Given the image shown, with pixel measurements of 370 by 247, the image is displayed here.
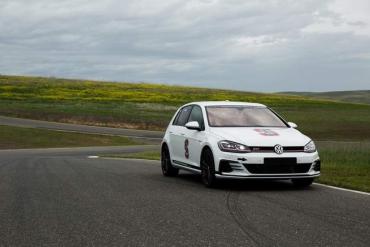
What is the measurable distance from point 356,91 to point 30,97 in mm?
126977

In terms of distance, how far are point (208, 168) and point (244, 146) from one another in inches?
35.8

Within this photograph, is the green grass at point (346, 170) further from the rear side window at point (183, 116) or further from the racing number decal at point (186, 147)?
the rear side window at point (183, 116)

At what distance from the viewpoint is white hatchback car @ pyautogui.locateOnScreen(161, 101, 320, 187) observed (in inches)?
450

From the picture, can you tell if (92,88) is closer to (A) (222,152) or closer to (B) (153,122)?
(B) (153,122)

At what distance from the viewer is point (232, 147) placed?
11.6m

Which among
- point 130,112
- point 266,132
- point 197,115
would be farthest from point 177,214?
point 130,112

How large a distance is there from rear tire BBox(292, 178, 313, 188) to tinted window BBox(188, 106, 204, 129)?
6.50ft

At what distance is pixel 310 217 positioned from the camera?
337 inches

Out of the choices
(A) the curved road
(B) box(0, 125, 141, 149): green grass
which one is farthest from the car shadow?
(B) box(0, 125, 141, 149): green grass

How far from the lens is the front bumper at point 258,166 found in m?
11.4

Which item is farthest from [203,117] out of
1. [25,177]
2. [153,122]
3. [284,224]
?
[153,122]

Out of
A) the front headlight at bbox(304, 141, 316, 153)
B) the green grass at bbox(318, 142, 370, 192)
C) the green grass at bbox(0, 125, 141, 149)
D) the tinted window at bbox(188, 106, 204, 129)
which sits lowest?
the green grass at bbox(0, 125, 141, 149)

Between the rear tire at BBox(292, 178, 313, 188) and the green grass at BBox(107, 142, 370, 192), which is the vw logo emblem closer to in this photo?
the rear tire at BBox(292, 178, 313, 188)

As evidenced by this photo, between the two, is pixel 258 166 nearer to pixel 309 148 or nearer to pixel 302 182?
pixel 309 148
